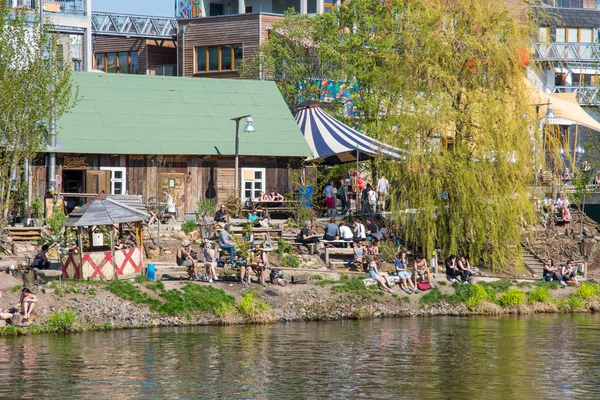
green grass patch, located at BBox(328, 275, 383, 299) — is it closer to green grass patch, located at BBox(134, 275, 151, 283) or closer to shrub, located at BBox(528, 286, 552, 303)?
shrub, located at BBox(528, 286, 552, 303)

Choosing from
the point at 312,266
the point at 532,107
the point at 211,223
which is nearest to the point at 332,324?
the point at 312,266

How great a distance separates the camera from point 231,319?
3056cm

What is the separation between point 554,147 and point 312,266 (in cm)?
968

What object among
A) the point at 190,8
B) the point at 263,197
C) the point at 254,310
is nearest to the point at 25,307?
the point at 254,310

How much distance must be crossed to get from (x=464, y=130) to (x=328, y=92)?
15.3m

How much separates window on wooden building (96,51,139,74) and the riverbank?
34654mm

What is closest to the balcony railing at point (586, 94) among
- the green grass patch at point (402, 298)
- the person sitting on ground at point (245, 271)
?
the green grass patch at point (402, 298)

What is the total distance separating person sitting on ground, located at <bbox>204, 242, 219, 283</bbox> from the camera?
31953 millimetres

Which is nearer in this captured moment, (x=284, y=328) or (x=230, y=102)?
(x=284, y=328)

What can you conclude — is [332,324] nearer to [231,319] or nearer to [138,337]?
[231,319]

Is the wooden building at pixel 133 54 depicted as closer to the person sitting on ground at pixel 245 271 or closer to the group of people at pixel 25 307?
the person sitting on ground at pixel 245 271

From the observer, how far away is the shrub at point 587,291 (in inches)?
1400

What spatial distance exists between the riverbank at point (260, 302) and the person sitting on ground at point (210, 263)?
0.33m

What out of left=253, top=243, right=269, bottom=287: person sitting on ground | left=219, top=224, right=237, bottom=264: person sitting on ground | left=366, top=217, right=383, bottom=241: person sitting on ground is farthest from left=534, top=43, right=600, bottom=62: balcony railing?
left=253, top=243, right=269, bottom=287: person sitting on ground
